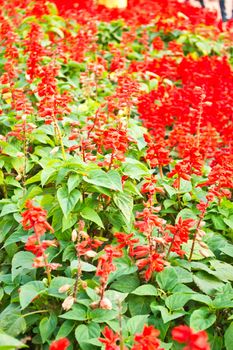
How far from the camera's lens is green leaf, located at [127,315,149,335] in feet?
9.37

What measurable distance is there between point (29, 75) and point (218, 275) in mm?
2752

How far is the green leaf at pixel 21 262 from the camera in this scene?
10.9 ft

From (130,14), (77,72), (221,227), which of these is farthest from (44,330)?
(130,14)

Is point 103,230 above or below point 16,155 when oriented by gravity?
below

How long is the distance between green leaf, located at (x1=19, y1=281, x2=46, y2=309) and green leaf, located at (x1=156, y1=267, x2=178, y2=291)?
668mm

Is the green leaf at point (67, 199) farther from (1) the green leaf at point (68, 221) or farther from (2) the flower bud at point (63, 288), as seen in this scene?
(2) the flower bud at point (63, 288)

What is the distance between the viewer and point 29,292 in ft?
9.80

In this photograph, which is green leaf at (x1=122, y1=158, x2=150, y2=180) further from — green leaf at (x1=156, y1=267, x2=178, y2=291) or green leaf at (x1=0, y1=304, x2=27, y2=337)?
green leaf at (x1=0, y1=304, x2=27, y2=337)

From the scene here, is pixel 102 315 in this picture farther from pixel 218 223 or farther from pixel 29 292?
pixel 218 223

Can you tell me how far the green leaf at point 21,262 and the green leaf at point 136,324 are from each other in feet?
2.49

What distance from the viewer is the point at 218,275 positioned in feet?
11.1

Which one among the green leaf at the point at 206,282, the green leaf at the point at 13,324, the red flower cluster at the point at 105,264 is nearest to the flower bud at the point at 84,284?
the red flower cluster at the point at 105,264

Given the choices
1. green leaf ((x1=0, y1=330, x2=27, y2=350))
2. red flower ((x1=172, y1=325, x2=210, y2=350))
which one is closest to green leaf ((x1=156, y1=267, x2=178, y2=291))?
green leaf ((x1=0, y1=330, x2=27, y2=350))

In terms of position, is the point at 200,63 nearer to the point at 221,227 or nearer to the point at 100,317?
the point at 221,227
